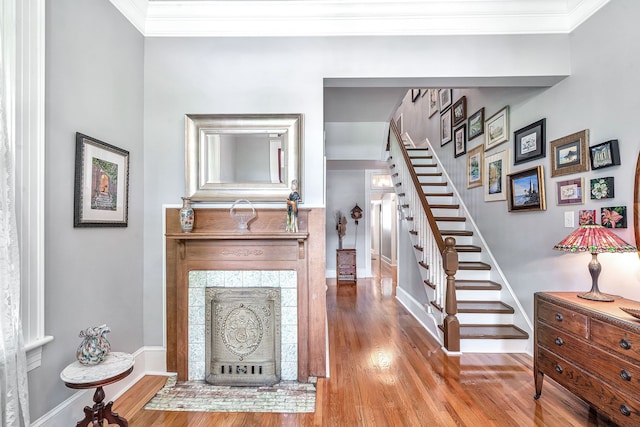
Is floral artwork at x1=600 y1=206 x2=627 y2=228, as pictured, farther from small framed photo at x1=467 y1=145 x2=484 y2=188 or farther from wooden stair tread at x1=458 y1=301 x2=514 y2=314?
small framed photo at x1=467 y1=145 x2=484 y2=188

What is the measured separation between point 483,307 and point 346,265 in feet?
10.8

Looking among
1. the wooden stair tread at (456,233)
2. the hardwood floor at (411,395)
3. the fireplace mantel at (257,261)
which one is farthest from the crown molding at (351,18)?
the hardwood floor at (411,395)

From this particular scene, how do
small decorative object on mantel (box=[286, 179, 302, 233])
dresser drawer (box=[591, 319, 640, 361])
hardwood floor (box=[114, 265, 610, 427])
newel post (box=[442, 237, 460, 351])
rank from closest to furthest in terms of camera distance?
1. dresser drawer (box=[591, 319, 640, 361])
2. hardwood floor (box=[114, 265, 610, 427])
3. small decorative object on mantel (box=[286, 179, 302, 233])
4. newel post (box=[442, 237, 460, 351])

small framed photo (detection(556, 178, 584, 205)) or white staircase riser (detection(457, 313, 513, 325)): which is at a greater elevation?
small framed photo (detection(556, 178, 584, 205))

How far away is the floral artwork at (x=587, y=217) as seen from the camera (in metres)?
2.20

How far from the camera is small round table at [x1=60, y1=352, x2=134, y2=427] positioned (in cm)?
152

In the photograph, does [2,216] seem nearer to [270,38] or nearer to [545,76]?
[270,38]

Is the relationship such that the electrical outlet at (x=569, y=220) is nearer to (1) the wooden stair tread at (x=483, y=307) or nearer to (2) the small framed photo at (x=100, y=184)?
(1) the wooden stair tread at (x=483, y=307)

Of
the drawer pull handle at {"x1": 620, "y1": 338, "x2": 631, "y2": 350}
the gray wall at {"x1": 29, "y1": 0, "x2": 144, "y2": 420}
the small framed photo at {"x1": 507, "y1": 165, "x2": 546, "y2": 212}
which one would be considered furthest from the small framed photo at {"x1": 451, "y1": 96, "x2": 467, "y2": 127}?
the gray wall at {"x1": 29, "y1": 0, "x2": 144, "y2": 420}

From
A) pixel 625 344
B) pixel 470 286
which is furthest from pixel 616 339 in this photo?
pixel 470 286

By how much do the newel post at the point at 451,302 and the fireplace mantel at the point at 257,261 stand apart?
4.18 feet

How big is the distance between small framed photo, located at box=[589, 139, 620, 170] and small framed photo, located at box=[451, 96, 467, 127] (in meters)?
2.14

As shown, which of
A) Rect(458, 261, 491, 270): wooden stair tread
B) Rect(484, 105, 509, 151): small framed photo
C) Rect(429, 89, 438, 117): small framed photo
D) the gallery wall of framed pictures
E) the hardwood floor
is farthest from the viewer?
Rect(429, 89, 438, 117): small framed photo

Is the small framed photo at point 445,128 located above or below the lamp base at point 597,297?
above
